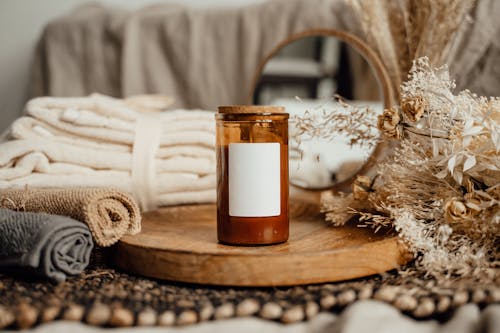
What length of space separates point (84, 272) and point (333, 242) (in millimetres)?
334

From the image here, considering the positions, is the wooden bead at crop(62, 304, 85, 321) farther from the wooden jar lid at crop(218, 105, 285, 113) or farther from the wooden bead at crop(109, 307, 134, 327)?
the wooden jar lid at crop(218, 105, 285, 113)

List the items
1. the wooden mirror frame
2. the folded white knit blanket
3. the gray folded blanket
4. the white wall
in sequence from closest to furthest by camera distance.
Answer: the gray folded blanket < the folded white knit blanket < the wooden mirror frame < the white wall

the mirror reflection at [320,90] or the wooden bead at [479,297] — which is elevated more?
the mirror reflection at [320,90]

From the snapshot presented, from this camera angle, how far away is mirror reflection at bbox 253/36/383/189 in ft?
3.32

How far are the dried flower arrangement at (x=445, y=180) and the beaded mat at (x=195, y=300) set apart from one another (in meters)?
0.06

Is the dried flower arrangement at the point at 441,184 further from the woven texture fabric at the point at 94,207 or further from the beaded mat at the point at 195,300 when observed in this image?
the woven texture fabric at the point at 94,207

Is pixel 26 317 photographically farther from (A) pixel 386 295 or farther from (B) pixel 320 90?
(B) pixel 320 90

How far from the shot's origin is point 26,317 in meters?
0.51

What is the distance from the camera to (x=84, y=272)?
677mm

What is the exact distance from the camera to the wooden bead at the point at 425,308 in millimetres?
557

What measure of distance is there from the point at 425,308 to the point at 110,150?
1.88ft

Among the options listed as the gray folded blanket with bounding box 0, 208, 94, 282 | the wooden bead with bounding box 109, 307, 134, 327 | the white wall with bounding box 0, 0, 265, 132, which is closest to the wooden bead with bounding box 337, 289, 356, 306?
the wooden bead with bounding box 109, 307, 134, 327

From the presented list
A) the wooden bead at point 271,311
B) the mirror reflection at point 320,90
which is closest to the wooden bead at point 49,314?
the wooden bead at point 271,311

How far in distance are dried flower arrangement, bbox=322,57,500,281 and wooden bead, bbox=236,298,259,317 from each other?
0.20m
